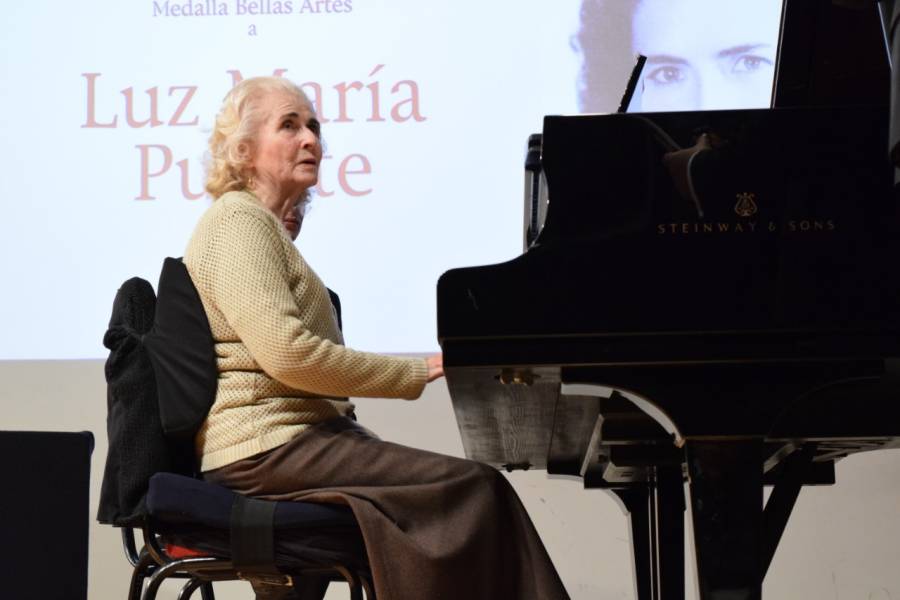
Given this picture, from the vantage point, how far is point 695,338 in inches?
52.8

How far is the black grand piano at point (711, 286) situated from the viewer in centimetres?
133

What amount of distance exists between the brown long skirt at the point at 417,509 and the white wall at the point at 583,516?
1553mm

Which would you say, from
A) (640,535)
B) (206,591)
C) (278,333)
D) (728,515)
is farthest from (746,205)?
(206,591)

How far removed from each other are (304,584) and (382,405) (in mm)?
1219

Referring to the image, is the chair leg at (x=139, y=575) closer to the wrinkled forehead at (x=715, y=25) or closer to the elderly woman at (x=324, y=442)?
the elderly woman at (x=324, y=442)

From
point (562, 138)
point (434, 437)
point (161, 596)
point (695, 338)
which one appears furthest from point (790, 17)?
point (161, 596)

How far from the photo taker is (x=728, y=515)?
1.33 m

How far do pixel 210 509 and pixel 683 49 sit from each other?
204cm

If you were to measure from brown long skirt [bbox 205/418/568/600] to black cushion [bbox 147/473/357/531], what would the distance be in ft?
0.08

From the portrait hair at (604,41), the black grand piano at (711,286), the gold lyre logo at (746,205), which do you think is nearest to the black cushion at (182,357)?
the black grand piano at (711,286)

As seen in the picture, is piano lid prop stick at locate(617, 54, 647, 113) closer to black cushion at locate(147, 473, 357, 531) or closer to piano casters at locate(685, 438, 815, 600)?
piano casters at locate(685, 438, 815, 600)

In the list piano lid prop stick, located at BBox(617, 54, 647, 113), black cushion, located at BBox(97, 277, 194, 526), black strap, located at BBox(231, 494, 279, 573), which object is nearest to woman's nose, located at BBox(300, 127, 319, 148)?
black cushion, located at BBox(97, 277, 194, 526)

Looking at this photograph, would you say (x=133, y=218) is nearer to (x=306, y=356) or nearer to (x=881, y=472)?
(x=306, y=356)

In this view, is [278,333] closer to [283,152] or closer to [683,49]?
[283,152]
